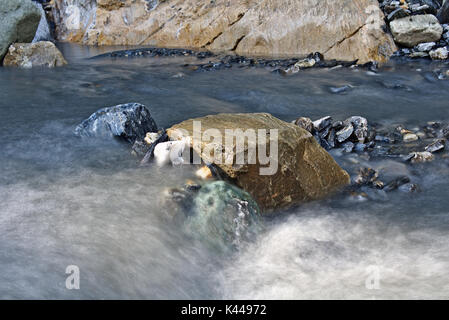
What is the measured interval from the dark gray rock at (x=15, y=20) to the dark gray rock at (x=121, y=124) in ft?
16.4

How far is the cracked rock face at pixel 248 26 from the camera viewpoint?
8.56m

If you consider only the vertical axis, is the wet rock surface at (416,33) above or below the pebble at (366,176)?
above

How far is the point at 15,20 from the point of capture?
7562 millimetres

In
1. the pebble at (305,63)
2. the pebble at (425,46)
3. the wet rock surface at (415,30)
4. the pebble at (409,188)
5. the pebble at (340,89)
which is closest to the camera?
the pebble at (409,188)

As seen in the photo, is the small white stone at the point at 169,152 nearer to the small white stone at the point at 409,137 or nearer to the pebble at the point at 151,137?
the pebble at the point at 151,137

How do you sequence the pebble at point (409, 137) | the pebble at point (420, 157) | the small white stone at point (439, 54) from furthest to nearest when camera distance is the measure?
the small white stone at point (439, 54) → the pebble at point (409, 137) → the pebble at point (420, 157)

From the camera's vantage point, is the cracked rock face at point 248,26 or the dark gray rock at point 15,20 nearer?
the dark gray rock at point 15,20

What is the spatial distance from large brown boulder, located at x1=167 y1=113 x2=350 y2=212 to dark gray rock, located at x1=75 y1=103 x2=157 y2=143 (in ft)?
2.28

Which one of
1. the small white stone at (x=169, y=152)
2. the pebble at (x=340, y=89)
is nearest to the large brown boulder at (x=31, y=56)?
the pebble at (x=340, y=89)

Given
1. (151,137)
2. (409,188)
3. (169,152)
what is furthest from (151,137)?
(409,188)

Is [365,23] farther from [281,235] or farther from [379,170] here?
[281,235]

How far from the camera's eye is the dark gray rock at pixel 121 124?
3.71m

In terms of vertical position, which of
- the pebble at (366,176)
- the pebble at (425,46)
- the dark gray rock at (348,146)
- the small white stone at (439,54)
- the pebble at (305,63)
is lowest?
the pebble at (366,176)

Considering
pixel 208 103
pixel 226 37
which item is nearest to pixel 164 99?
pixel 208 103
